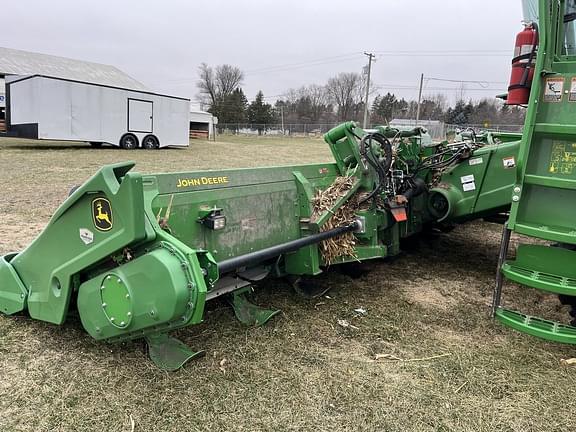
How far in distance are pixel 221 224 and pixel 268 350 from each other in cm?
86

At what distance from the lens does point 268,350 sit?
3088mm

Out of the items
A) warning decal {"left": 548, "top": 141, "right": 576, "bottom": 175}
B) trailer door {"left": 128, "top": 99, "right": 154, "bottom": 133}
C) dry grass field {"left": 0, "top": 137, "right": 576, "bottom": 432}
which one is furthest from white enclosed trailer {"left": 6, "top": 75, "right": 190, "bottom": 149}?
warning decal {"left": 548, "top": 141, "right": 576, "bottom": 175}

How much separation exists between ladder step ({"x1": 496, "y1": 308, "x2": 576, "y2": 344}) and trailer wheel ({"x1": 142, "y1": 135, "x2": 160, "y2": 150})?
63.3 ft

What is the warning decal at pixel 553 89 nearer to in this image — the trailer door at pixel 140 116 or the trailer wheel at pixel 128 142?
the trailer door at pixel 140 116

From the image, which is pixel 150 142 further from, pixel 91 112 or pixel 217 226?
pixel 217 226

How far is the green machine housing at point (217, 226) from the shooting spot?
95.5 inches

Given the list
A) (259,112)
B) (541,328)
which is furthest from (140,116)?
(259,112)

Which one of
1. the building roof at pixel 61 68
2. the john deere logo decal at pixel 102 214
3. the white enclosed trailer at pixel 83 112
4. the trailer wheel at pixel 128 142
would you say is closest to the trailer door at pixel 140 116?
the white enclosed trailer at pixel 83 112

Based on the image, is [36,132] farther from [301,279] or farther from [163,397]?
[163,397]

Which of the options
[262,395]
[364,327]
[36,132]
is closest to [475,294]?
[364,327]

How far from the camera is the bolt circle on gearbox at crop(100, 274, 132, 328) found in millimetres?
2475

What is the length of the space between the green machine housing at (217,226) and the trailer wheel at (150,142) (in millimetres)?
17429

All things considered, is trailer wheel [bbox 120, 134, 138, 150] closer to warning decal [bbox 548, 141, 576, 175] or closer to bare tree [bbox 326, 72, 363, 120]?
warning decal [bbox 548, 141, 576, 175]

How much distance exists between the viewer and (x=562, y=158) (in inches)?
118
